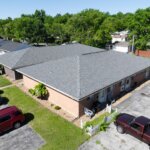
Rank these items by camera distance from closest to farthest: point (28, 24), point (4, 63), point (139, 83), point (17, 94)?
point (17, 94)
point (139, 83)
point (4, 63)
point (28, 24)

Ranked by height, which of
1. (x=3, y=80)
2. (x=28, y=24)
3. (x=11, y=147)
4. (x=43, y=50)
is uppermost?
(x=28, y=24)

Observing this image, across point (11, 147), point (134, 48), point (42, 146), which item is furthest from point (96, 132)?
point (134, 48)

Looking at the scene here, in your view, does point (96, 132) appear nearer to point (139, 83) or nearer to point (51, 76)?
point (51, 76)

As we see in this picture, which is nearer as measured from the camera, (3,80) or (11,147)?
(11,147)

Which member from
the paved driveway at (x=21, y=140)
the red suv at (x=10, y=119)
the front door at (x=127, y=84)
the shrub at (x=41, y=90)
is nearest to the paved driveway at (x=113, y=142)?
the paved driveway at (x=21, y=140)

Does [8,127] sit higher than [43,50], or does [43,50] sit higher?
[43,50]

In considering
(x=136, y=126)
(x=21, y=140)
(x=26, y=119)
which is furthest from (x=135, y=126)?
(x=26, y=119)
